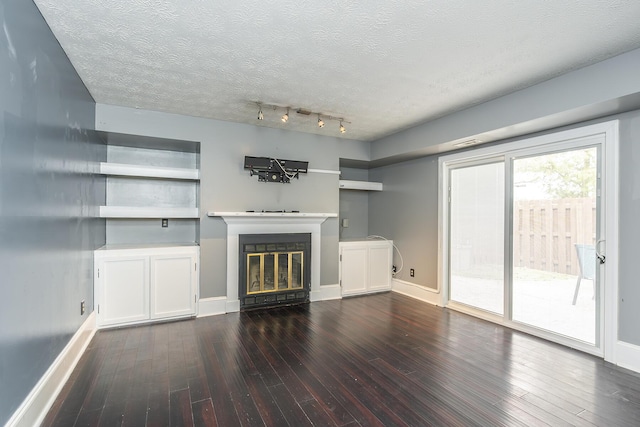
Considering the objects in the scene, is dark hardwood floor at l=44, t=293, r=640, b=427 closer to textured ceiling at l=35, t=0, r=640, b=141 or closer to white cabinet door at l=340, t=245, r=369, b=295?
white cabinet door at l=340, t=245, r=369, b=295

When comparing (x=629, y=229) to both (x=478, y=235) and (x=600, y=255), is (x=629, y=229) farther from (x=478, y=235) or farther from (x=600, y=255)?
(x=478, y=235)

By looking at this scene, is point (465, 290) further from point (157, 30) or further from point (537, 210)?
point (157, 30)

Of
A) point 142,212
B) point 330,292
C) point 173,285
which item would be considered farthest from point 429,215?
point 142,212

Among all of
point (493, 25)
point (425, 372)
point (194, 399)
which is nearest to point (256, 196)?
point (194, 399)

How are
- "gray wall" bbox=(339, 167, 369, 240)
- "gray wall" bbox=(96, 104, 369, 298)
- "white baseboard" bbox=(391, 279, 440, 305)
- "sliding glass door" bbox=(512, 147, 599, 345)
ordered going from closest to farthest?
"sliding glass door" bbox=(512, 147, 599, 345)
"gray wall" bbox=(96, 104, 369, 298)
"white baseboard" bbox=(391, 279, 440, 305)
"gray wall" bbox=(339, 167, 369, 240)

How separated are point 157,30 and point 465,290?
14.4ft

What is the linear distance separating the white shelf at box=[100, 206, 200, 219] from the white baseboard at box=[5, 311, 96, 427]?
1239 millimetres

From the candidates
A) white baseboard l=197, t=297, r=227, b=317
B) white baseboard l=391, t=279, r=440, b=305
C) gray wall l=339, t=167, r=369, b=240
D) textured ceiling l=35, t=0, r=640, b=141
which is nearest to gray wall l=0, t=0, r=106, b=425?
textured ceiling l=35, t=0, r=640, b=141

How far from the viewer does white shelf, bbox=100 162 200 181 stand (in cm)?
361

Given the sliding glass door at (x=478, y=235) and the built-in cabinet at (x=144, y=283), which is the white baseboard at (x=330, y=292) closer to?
the sliding glass door at (x=478, y=235)

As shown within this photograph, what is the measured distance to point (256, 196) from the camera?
4316 millimetres

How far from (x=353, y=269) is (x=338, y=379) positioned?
103 inches

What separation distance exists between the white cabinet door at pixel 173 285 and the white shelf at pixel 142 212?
0.51 meters

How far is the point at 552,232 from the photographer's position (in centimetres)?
322
